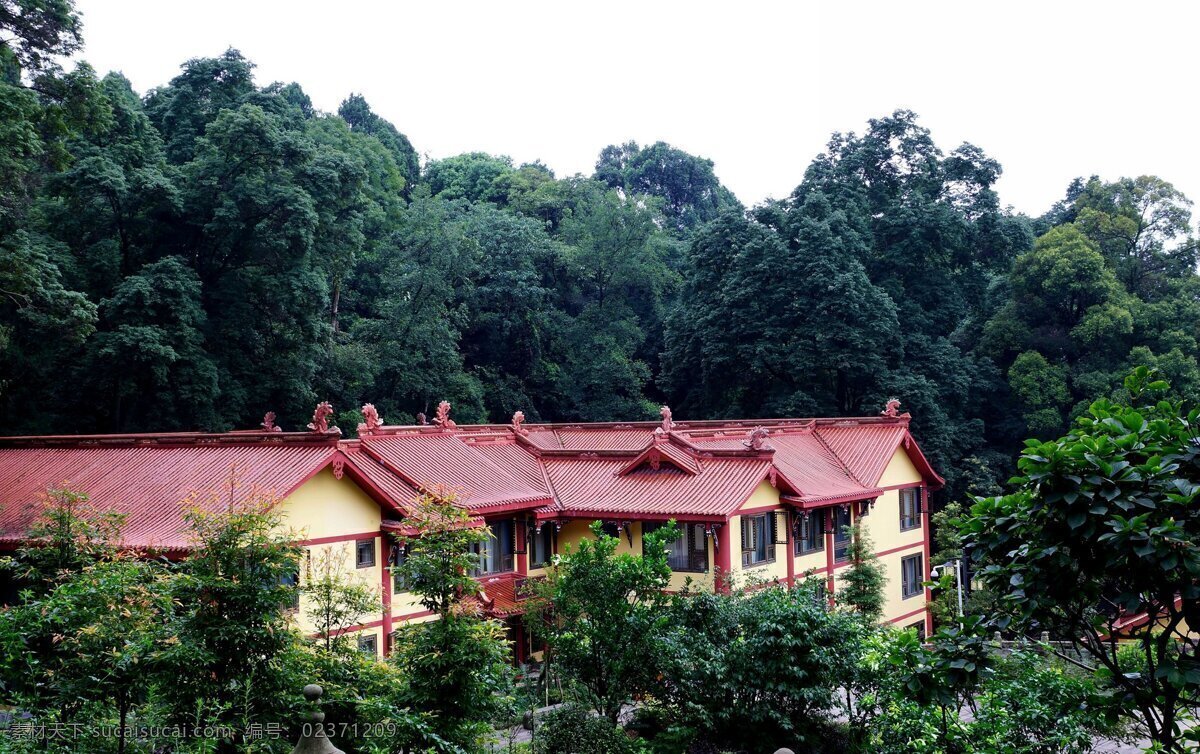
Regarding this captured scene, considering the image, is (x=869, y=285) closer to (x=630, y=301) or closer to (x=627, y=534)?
(x=630, y=301)

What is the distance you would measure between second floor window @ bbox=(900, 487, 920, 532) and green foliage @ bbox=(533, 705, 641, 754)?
17.6 m

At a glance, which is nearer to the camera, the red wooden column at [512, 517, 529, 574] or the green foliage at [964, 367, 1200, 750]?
the green foliage at [964, 367, 1200, 750]

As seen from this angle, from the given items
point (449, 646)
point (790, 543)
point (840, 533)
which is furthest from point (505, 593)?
point (449, 646)

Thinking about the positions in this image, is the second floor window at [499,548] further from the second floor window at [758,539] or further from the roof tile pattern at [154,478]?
the second floor window at [758,539]

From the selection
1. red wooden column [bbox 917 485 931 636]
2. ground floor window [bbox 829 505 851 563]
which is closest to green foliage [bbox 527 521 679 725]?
ground floor window [bbox 829 505 851 563]

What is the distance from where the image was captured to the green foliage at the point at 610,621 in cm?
1566

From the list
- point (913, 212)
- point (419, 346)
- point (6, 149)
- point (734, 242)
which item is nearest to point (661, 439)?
point (6, 149)

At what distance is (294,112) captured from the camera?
36.9m

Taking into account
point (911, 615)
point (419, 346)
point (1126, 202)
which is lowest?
point (911, 615)

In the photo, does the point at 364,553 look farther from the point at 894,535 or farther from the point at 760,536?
the point at 894,535

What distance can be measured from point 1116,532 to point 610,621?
35.4 ft

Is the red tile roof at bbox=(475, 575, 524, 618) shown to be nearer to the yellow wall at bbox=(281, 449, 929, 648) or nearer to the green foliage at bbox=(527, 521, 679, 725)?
the yellow wall at bbox=(281, 449, 929, 648)

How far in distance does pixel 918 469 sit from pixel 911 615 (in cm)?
453

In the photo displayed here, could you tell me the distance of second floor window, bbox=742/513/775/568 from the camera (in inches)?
907
